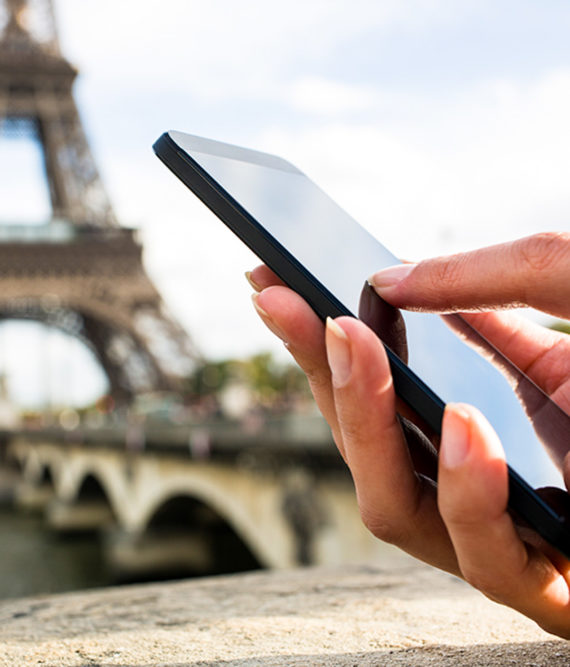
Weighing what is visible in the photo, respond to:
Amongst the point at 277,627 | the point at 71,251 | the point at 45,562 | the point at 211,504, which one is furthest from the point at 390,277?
the point at 71,251

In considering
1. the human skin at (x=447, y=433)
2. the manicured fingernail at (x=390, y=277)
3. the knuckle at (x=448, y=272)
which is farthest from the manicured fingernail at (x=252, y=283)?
the knuckle at (x=448, y=272)

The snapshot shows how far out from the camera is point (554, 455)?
1.31 metres

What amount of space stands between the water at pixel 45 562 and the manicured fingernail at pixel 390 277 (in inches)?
608

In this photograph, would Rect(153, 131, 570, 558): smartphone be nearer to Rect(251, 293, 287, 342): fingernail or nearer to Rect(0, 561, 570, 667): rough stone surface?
Rect(251, 293, 287, 342): fingernail

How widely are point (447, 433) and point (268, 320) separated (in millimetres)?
358

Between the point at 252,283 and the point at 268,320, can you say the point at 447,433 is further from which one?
the point at 252,283

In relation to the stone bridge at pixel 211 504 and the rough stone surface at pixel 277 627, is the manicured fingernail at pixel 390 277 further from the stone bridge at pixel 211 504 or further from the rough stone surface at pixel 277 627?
the stone bridge at pixel 211 504

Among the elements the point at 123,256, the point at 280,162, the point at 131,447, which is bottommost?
the point at 280,162

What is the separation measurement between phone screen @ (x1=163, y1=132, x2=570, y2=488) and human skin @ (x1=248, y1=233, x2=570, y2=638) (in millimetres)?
59

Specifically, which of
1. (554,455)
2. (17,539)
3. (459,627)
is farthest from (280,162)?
(17,539)

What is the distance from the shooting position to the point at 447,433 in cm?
108

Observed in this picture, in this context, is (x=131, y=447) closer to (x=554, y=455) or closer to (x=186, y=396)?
(x=186, y=396)

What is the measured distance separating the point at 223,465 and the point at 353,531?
3.97m

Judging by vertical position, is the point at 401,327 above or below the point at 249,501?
below
